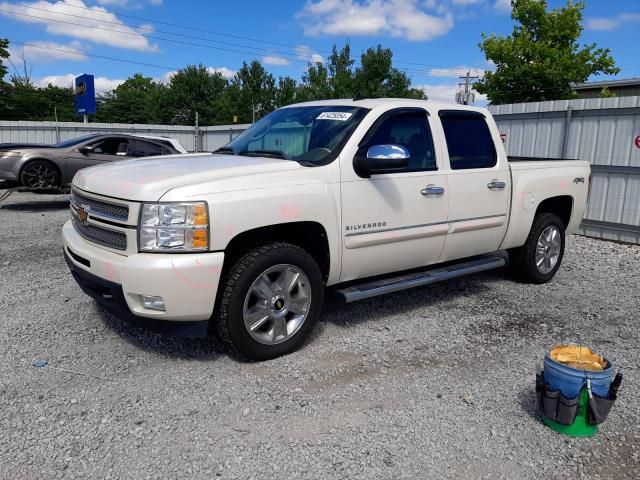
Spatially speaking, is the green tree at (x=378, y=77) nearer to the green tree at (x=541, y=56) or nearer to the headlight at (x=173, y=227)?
the green tree at (x=541, y=56)

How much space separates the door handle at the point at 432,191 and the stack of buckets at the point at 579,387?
1.87 meters

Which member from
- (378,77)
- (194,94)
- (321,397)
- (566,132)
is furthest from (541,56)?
(194,94)

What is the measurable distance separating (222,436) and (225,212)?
1345 mm

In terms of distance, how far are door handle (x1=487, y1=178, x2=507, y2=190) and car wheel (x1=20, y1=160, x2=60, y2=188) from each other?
29.0ft

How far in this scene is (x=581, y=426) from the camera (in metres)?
3.06

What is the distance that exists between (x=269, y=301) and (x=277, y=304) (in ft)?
0.26

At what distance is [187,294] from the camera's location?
11.2 feet

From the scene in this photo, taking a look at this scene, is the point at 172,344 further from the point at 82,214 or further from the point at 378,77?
the point at 378,77

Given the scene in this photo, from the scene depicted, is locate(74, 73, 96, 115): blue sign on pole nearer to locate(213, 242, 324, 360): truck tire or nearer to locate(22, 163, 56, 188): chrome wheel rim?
locate(22, 163, 56, 188): chrome wheel rim

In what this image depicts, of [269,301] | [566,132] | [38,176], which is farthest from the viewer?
[38,176]

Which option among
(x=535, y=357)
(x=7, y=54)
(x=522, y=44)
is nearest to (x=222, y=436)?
(x=535, y=357)

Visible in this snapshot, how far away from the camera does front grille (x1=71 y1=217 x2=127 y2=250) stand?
3566mm

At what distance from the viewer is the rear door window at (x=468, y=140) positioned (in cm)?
497

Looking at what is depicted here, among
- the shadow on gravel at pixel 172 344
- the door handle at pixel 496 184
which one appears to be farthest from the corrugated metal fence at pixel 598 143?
the shadow on gravel at pixel 172 344
